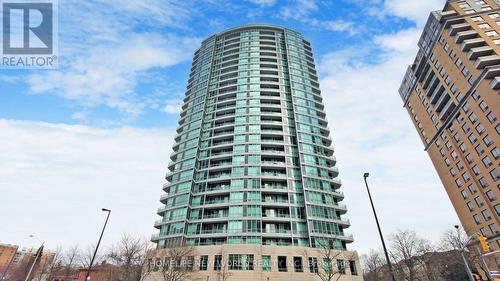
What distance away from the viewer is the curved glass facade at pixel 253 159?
56562mm

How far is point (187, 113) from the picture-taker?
80938 millimetres

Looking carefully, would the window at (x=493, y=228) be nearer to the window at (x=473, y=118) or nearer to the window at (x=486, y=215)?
A: the window at (x=486, y=215)

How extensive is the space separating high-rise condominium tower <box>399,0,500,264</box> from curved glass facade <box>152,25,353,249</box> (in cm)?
2924

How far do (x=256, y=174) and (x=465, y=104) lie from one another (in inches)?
2005

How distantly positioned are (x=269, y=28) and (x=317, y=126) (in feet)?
153

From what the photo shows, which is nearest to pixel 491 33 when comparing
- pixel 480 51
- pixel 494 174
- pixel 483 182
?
pixel 480 51

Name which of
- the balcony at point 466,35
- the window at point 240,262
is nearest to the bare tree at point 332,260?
the window at point 240,262

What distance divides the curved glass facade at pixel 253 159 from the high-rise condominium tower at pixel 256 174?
0.25m

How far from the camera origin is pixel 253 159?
6388 cm

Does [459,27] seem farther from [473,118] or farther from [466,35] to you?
[473,118]

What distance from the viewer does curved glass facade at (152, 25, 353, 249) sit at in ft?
186

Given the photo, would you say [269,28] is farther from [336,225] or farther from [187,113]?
[336,225]

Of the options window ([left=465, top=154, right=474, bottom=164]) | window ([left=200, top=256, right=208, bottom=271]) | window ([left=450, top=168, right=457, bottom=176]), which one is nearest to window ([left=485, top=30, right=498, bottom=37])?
window ([left=465, top=154, right=474, bottom=164])

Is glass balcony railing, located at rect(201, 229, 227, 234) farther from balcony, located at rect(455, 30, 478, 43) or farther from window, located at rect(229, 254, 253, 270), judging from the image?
balcony, located at rect(455, 30, 478, 43)
